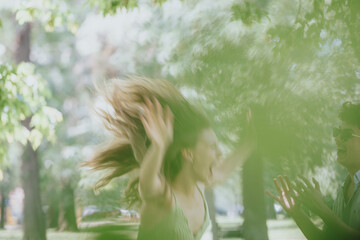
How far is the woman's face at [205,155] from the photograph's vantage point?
1.43 meters

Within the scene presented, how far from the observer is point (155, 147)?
3.81 ft

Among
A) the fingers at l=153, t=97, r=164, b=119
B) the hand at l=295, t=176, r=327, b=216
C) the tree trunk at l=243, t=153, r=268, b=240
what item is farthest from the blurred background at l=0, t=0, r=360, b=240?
the fingers at l=153, t=97, r=164, b=119

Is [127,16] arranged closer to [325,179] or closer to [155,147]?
[155,147]

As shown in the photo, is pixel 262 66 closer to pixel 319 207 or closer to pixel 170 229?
pixel 319 207

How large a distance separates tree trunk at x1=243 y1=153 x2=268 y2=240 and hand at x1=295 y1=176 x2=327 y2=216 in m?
0.15

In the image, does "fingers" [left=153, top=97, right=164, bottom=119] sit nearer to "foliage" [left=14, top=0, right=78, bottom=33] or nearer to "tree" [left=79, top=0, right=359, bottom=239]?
"tree" [left=79, top=0, right=359, bottom=239]

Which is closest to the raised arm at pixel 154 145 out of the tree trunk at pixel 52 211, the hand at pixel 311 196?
the hand at pixel 311 196

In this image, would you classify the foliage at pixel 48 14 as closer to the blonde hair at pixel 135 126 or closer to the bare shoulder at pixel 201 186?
the blonde hair at pixel 135 126

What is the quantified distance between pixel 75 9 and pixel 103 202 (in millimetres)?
974

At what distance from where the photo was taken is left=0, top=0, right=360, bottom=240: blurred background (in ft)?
5.29

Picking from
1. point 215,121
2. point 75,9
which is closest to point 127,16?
point 75,9

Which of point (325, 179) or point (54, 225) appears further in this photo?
point (54, 225)

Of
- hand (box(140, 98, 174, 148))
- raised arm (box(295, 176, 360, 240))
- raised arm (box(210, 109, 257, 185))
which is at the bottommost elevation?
raised arm (box(295, 176, 360, 240))

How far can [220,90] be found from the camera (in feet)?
5.43
